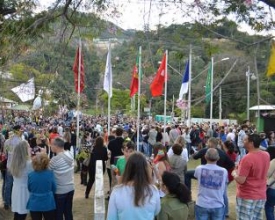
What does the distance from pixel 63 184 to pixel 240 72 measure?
4282 centimetres

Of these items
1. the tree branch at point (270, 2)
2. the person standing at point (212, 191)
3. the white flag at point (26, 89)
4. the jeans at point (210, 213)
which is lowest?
the jeans at point (210, 213)

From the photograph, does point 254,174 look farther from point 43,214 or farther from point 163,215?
point 43,214

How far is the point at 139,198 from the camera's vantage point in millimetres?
3906

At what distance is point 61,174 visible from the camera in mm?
7094

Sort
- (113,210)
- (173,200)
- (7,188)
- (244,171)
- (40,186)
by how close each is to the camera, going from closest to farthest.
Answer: (113,210)
(173,200)
(244,171)
(40,186)
(7,188)

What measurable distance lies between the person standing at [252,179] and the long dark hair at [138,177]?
2848 mm

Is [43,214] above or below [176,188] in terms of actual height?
below

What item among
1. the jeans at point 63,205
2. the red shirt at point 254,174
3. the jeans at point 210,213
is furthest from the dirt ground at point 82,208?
the jeans at point 210,213

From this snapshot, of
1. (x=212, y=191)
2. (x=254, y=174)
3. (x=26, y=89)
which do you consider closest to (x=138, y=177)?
(x=212, y=191)

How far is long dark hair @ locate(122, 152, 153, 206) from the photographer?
391cm

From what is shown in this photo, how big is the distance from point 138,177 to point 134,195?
0.16 metres

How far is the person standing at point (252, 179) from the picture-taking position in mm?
6508

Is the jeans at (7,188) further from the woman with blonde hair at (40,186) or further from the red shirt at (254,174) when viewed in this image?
the red shirt at (254,174)

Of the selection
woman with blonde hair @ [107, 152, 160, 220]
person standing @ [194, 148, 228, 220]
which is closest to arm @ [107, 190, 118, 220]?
woman with blonde hair @ [107, 152, 160, 220]
